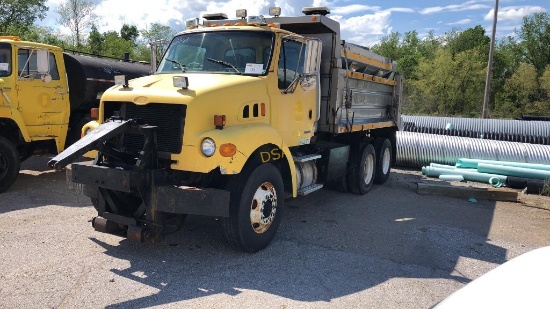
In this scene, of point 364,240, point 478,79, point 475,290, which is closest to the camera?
point 475,290

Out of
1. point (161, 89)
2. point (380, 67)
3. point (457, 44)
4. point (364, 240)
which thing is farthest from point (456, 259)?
point (457, 44)

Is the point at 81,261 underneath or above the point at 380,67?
underneath

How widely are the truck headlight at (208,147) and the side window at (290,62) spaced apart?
160 cm

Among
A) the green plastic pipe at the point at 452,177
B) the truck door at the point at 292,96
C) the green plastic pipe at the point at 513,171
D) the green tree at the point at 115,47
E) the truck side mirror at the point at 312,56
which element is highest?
the green tree at the point at 115,47

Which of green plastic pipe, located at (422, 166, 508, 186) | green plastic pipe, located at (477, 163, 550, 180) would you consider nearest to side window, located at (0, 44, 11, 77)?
green plastic pipe, located at (422, 166, 508, 186)

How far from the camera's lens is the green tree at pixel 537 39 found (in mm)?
46688

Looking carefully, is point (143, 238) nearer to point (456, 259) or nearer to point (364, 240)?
point (364, 240)

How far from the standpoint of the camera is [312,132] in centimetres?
685

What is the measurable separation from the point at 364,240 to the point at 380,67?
14.9ft

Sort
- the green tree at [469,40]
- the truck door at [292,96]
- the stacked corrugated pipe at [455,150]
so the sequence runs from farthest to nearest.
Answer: the green tree at [469,40] → the stacked corrugated pipe at [455,150] → the truck door at [292,96]

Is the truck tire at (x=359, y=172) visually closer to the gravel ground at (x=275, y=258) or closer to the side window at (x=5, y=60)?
the gravel ground at (x=275, y=258)

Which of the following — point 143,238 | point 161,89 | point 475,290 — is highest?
point 161,89

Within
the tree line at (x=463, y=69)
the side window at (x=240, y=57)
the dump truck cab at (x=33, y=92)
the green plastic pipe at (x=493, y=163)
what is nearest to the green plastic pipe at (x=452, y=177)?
the green plastic pipe at (x=493, y=163)

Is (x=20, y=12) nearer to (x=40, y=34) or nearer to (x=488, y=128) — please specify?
(x=40, y=34)
